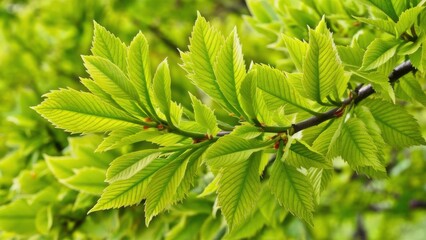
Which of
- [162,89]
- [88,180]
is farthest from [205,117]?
[88,180]

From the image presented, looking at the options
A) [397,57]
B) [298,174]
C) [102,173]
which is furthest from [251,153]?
[102,173]

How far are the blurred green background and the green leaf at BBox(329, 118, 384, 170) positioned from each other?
0.44m

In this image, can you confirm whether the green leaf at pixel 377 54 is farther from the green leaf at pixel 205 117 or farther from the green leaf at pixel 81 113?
the green leaf at pixel 81 113

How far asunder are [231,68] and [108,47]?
212 mm

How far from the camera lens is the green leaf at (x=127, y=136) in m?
0.87

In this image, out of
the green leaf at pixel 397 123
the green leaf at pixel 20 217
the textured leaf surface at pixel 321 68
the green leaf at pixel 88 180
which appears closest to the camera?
the textured leaf surface at pixel 321 68

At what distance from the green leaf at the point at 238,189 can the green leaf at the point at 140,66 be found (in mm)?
163

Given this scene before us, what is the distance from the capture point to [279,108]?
91 cm

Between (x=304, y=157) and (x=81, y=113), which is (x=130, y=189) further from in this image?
(x=304, y=157)

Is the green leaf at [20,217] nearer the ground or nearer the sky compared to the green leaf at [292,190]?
nearer the ground

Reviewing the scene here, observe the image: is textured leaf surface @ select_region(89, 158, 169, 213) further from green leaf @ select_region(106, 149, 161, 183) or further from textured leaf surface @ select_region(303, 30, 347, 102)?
textured leaf surface @ select_region(303, 30, 347, 102)

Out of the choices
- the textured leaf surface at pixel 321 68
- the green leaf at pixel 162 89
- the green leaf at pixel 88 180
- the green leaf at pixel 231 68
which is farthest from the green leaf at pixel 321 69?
the green leaf at pixel 88 180

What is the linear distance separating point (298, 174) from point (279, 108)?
11cm

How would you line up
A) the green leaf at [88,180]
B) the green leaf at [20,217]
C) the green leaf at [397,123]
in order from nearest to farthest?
the green leaf at [397,123] < the green leaf at [88,180] < the green leaf at [20,217]
